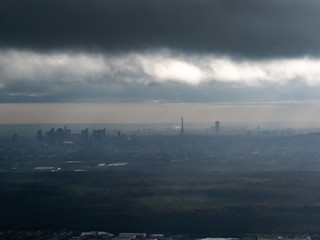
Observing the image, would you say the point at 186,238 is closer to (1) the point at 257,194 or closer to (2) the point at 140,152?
(1) the point at 257,194

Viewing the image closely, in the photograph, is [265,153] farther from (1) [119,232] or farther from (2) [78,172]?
(1) [119,232]

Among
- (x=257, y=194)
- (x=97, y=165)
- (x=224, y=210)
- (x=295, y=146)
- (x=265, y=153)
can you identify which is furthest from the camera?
(x=295, y=146)

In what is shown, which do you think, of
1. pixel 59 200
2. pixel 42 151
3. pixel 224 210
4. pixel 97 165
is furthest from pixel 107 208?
pixel 42 151

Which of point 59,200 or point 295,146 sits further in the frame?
point 295,146

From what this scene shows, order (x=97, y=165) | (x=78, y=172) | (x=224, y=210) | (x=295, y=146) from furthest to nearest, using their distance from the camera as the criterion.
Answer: (x=295, y=146) → (x=97, y=165) → (x=78, y=172) → (x=224, y=210)

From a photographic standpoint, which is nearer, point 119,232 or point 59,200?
point 119,232

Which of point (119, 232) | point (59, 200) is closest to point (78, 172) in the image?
point (59, 200)
